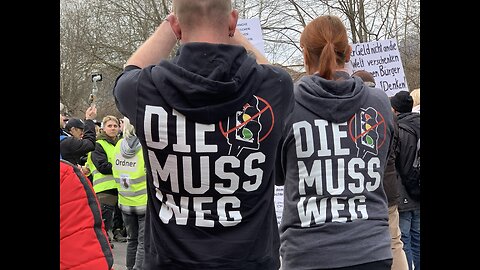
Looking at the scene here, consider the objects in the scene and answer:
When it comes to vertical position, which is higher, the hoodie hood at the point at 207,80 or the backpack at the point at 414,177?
the hoodie hood at the point at 207,80

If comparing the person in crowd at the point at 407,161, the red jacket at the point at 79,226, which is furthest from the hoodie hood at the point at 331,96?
the person in crowd at the point at 407,161

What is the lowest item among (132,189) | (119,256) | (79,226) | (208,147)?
(119,256)

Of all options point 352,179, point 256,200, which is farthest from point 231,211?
point 352,179

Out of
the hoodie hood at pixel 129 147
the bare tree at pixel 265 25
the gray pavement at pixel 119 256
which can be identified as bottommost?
the gray pavement at pixel 119 256

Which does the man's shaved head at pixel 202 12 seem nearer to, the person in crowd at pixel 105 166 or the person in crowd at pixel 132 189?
the person in crowd at pixel 132 189

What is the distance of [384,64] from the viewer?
777 centimetres

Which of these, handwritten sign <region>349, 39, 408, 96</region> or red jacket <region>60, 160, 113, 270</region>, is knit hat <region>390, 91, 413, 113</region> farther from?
red jacket <region>60, 160, 113, 270</region>

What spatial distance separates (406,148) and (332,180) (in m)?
3.53

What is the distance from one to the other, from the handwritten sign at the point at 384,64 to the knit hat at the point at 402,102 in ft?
4.48

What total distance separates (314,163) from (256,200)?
1.98 feet

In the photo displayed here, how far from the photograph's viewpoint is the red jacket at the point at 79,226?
1954 mm

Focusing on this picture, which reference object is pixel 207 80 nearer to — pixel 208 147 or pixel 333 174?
pixel 208 147

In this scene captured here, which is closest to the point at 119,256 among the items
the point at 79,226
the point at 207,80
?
the point at 79,226

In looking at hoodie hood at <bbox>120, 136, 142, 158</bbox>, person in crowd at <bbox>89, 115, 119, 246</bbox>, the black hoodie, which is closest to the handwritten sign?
hoodie hood at <bbox>120, 136, 142, 158</bbox>
